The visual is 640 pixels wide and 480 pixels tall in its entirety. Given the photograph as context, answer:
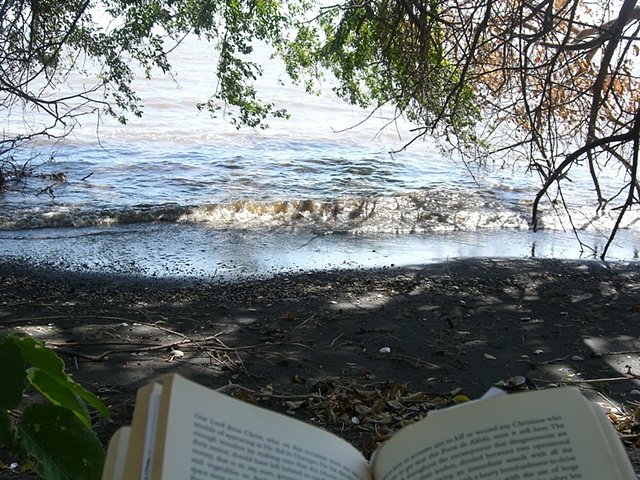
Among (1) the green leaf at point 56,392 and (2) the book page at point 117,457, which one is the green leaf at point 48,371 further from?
(2) the book page at point 117,457

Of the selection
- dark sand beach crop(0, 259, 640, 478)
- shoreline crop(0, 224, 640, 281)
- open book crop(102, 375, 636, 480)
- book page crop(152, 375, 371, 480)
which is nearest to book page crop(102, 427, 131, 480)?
open book crop(102, 375, 636, 480)

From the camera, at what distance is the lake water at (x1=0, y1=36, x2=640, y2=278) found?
29.1 feet

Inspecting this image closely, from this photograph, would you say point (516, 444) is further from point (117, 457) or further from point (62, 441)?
point (62, 441)

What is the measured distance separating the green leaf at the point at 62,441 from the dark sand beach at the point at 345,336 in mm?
1189

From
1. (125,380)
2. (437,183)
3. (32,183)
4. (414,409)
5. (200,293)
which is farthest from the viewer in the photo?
(437,183)

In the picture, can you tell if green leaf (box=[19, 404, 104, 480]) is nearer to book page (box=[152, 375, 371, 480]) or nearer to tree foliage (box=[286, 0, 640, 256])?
book page (box=[152, 375, 371, 480])

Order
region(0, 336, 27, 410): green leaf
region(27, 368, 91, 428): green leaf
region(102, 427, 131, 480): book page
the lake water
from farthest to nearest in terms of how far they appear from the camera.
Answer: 1. the lake water
2. region(27, 368, 91, 428): green leaf
3. region(0, 336, 27, 410): green leaf
4. region(102, 427, 131, 480): book page

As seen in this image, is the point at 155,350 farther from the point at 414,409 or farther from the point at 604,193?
the point at 604,193

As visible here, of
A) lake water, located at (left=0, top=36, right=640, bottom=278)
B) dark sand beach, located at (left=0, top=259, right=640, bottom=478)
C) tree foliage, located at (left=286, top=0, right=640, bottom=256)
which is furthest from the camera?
lake water, located at (left=0, top=36, right=640, bottom=278)

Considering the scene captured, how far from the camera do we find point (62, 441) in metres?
1.48

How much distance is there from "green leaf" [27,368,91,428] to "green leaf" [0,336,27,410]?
80mm

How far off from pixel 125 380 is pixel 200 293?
281 centimetres

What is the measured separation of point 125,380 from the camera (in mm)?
3699

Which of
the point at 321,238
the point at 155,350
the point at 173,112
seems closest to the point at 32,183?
the point at 321,238
